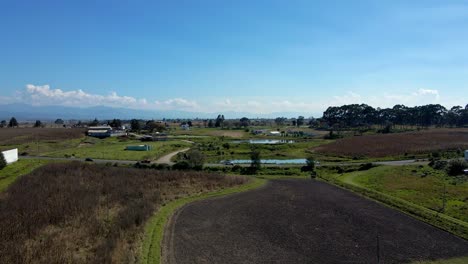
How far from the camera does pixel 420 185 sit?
33.8m

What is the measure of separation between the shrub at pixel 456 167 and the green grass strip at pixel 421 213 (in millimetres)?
12563

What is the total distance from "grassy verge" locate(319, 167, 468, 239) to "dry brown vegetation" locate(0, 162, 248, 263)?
1245cm

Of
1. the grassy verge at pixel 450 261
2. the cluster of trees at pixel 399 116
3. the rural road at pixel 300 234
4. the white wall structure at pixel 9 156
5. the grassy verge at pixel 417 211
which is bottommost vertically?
the rural road at pixel 300 234

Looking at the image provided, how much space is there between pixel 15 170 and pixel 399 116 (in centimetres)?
14045

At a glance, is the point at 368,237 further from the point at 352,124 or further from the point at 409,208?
the point at 352,124

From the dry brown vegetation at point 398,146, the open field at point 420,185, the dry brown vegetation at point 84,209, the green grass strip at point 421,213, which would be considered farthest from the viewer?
the dry brown vegetation at point 398,146

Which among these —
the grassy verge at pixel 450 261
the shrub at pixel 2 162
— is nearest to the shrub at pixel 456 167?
the grassy verge at pixel 450 261

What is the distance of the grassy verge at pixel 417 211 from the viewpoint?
2169cm

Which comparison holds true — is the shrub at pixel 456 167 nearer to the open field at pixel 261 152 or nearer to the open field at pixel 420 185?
the open field at pixel 420 185

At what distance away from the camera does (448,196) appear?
96.2ft

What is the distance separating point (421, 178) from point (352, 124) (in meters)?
127

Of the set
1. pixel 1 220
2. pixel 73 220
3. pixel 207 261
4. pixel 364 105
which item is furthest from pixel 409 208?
pixel 364 105

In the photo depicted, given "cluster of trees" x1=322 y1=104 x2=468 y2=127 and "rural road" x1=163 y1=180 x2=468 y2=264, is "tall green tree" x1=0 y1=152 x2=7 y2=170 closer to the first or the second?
"rural road" x1=163 y1=180 x2=468 y2=264

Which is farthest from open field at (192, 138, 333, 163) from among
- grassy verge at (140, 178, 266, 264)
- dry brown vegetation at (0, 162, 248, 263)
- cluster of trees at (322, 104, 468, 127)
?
cluster of trees at (322, 104, 468, 127)
